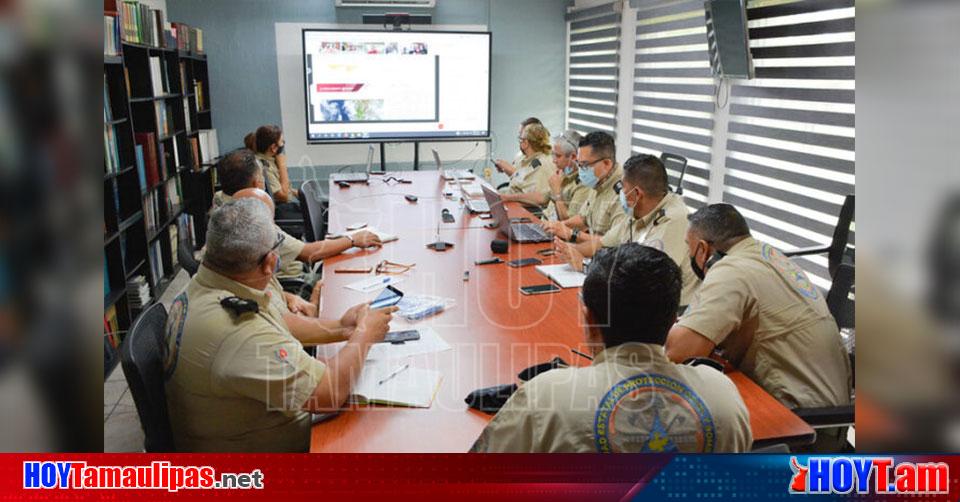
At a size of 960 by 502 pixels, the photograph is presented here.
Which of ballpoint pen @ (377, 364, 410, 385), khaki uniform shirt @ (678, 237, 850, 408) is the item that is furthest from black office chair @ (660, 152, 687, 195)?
ballpoint pen @ (377, 364, 410, 385)

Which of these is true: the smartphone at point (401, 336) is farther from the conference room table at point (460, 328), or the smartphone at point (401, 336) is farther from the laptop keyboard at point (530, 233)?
the laptop keyboard at point (530, 233)

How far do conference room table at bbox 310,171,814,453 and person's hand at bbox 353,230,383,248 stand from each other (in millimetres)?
44

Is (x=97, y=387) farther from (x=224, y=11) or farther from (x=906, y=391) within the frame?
(x=224, y=11)

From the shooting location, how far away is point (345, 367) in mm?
1560

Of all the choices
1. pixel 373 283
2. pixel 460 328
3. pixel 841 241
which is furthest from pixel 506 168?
pixel 460 328

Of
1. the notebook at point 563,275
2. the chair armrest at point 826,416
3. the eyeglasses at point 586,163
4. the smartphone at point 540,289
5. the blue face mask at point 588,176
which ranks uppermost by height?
the eyeglasses at point 586,163

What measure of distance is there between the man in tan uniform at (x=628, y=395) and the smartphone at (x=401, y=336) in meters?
0.69

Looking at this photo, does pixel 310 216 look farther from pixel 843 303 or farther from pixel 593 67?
pixel 593 67

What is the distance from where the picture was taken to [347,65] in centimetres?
554

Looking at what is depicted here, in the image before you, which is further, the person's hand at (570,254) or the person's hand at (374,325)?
the person's hand at (570,254)

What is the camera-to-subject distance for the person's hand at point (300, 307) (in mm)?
2354

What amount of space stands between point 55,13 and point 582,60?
19.9 ft

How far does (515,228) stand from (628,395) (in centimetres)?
218

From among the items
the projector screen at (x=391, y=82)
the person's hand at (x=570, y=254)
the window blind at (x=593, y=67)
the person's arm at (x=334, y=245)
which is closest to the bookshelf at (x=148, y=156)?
the person's arm at (x=334, y=245)
